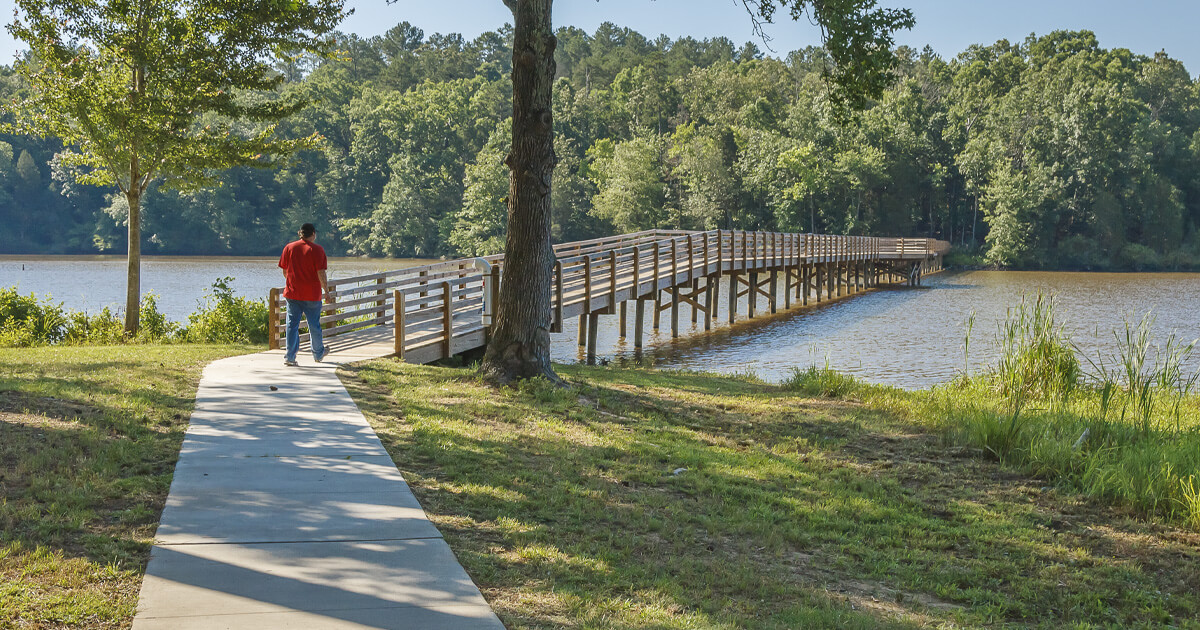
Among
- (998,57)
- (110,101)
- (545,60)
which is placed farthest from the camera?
(998,57)

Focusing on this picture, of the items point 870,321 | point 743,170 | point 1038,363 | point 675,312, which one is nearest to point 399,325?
point 1038,363

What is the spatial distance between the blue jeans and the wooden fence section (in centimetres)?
127

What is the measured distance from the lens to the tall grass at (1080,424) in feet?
25.8

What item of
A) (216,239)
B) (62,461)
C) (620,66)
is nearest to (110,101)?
(62,461)

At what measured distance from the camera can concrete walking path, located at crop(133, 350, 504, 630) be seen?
4.62 m

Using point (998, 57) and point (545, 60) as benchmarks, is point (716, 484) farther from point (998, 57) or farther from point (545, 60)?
point (998, 57)

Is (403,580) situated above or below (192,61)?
below

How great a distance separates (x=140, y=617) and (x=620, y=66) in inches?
4829

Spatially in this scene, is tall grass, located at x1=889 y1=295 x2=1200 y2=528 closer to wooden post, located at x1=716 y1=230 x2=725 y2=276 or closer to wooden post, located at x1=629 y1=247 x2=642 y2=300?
wooden post, located at x1=629 y1=247 x2=642 y2=300

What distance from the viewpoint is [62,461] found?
23.3 ft

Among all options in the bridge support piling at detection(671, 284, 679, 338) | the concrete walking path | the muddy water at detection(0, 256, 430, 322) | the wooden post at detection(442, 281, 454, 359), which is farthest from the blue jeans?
the muddy water at detection(0, 256, 430, 322)

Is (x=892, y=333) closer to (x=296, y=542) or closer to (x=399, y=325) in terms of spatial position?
(x=399, y=325)

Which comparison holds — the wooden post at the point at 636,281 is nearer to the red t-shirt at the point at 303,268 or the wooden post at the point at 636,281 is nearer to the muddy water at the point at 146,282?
the red t-shirt at the point at 303,268

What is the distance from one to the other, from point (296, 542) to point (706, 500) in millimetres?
3000
